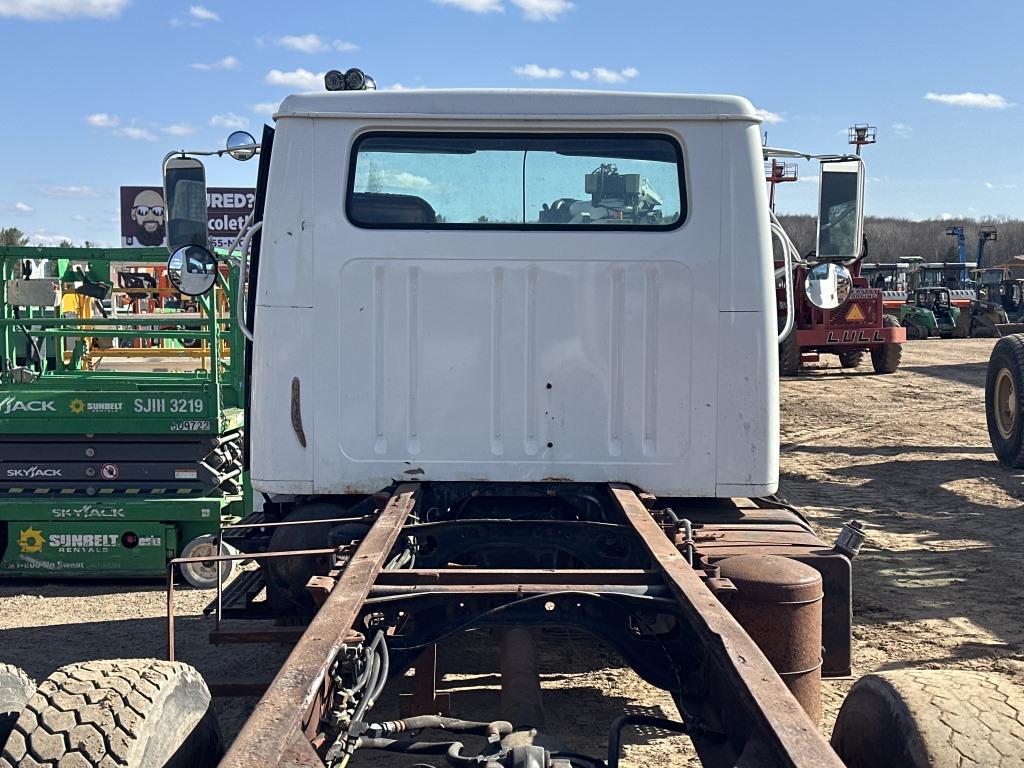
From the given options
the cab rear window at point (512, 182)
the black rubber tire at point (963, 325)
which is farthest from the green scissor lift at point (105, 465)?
the black rubber tire at point (963, 325)

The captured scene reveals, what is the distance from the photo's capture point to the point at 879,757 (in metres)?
2.57

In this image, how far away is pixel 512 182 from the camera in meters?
4.29

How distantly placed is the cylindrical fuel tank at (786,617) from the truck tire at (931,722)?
0.63 meters

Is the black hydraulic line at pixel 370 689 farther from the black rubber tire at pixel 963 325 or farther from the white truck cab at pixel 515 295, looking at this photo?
the black rubber tire at pixel 963 325

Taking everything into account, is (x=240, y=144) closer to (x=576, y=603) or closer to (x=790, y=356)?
(x=576, y=603)

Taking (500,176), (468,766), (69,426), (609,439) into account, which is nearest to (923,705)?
(468,766)

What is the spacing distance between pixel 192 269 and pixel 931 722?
3.28m

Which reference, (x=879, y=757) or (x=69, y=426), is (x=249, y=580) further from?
(x=69, y=426)

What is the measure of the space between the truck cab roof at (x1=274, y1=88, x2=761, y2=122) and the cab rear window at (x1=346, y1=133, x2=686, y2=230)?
12cm

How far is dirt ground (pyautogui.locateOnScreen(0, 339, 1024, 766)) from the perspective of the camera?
495 cm

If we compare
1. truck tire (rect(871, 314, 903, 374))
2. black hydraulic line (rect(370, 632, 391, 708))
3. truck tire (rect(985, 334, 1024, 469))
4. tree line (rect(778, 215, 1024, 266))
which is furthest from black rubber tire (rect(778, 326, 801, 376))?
tree line (rect(778, 215, 1024, 266))

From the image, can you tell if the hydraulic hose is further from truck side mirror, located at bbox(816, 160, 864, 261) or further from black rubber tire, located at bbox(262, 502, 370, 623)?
black rubber tire, located at bbox(262, 502, 370, 623)

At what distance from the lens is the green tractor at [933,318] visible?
33031mm

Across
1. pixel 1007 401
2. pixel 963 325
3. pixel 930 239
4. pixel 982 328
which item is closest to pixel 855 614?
pixel 1007 401
